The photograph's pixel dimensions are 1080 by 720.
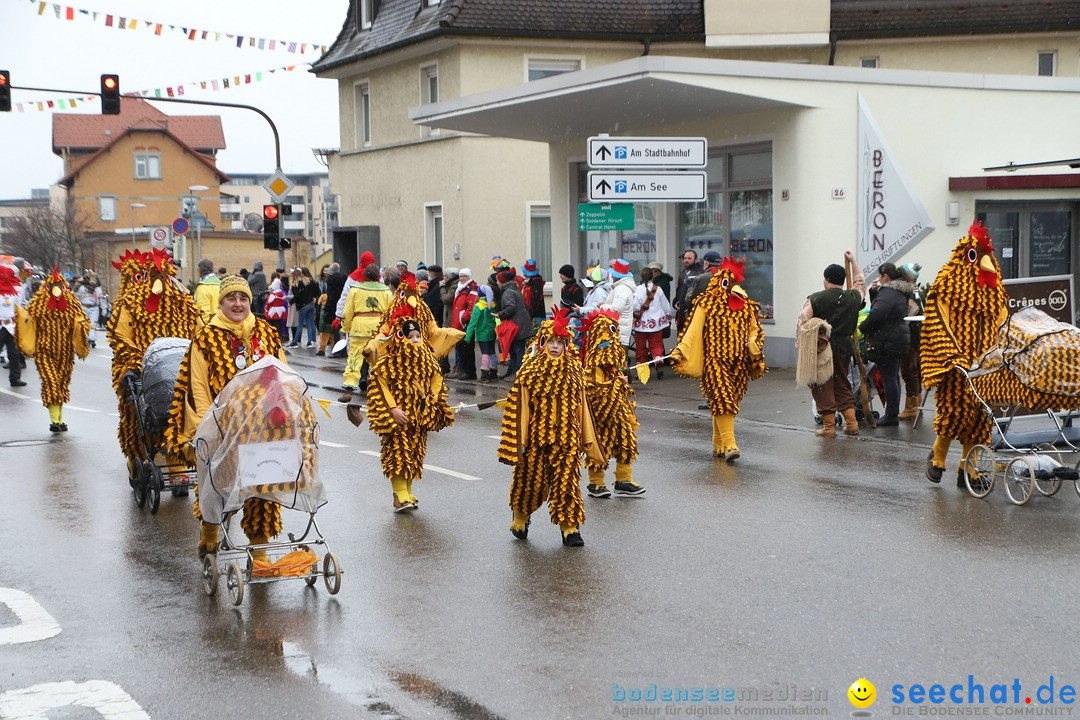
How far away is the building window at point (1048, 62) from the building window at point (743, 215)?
11466 millimetres

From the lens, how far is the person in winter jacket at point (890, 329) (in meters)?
13.6

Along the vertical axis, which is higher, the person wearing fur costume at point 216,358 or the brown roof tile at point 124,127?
the brown roof tile at point 124,127

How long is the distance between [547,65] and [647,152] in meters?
12.1

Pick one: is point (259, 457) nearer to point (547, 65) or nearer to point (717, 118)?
point (717, 118)

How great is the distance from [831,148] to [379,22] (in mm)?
15692

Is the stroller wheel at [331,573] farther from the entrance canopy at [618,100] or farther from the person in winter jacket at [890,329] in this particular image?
the entrance canopy at [618,100]

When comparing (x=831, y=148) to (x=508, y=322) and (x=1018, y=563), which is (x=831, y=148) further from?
(x=1018, y=563)

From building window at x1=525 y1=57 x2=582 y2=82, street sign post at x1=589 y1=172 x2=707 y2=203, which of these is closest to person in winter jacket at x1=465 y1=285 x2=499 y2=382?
street sign post at x1=589 y1=172 x2=707 y2=203

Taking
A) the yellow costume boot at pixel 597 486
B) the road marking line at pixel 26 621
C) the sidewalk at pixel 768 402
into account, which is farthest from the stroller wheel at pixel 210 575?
the sidewalk at pixel 768 402

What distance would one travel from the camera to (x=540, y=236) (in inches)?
1166

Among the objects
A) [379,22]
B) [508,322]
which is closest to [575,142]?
[508,322]

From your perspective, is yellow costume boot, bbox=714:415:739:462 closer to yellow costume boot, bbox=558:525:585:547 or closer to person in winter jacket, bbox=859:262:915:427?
person in winter jacket, bbox=859:262:915:427

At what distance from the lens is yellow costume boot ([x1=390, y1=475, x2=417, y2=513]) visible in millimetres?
9773

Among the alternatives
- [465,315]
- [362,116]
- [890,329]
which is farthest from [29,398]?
[362,116]
